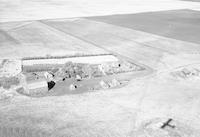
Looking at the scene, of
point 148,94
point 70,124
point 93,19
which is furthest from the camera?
point 93,19

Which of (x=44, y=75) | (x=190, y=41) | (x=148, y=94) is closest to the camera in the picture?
(x=148, y=94)

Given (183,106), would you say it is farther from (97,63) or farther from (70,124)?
(97,63)

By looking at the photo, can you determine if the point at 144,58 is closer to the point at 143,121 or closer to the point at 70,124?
the point at 143,121

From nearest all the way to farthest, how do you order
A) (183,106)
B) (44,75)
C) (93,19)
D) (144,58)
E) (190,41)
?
(183,106)
(44,75)
(144,58)
(190,41)
(93,19)

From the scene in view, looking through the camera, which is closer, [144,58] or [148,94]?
[148,94]

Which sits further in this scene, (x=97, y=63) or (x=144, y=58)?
(x=144, y=58)

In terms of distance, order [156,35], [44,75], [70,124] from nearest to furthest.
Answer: [70,124] < [44,75] < [156,35]

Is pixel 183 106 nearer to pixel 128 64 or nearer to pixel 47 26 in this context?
pixel 128 64

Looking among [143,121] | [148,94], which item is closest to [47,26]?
[148,94]

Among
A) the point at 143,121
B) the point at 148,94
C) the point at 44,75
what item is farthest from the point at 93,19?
the point at 143,121
